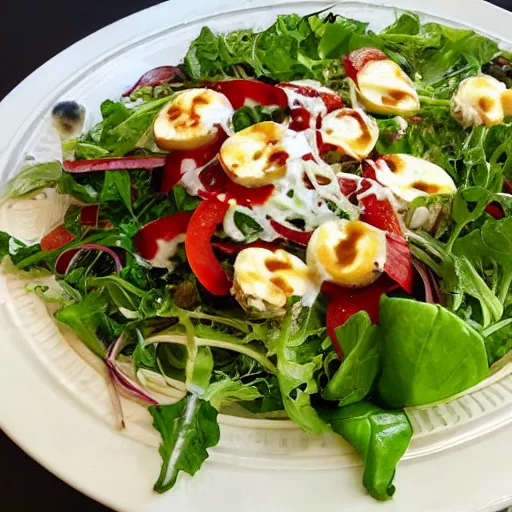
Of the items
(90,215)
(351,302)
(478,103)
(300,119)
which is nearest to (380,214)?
(351,302)

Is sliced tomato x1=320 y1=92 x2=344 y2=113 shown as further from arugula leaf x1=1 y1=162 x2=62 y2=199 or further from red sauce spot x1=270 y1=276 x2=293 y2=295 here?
arugula leaf x1=1 y1=162 x2=62 y2=199

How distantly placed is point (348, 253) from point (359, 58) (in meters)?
0.69

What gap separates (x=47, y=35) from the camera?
255cm

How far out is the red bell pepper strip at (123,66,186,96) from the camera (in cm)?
191

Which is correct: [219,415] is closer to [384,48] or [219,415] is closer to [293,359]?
[293,359]

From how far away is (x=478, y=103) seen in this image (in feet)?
5.19

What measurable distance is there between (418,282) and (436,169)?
29 centimetres

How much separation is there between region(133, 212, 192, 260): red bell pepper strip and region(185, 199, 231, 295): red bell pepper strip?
4cm

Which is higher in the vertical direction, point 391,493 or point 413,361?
point 413,361

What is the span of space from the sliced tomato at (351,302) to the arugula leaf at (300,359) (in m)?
0.04

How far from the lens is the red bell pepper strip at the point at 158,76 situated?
6.27 feet

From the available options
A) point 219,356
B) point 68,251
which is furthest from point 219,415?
point 68,251

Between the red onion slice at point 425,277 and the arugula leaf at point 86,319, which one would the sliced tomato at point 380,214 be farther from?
the arugula leaf at point 86,319

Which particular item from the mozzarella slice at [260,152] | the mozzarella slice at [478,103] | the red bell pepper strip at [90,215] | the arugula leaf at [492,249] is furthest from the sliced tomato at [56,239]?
the mozzarella slice at [478,103]
